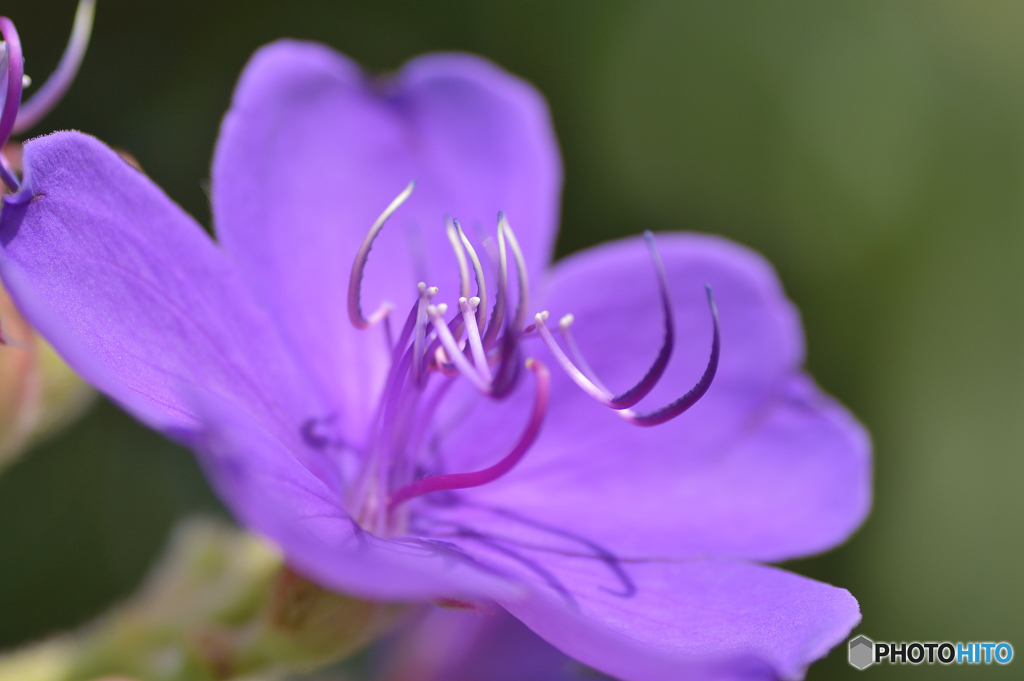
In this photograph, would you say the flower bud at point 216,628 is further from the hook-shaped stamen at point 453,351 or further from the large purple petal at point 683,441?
the hook-shaped stamen at point 453,351

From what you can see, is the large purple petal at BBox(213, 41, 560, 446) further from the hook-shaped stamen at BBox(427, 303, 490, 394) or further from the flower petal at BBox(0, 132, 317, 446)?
the hook-shaped stamen at BBox(427, 303, 490, 394)

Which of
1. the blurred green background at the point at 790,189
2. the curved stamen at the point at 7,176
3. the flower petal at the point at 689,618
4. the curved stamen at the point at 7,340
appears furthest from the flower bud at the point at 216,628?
the blurred green background at the point at 790,189

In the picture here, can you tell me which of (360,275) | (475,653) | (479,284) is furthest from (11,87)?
(475,653)

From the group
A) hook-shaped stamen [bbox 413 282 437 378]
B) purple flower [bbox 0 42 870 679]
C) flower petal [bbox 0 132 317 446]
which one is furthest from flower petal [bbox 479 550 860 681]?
flower petal [bbox 0 132 317 446]

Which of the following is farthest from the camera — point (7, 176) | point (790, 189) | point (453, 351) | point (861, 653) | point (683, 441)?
point (790, 189)

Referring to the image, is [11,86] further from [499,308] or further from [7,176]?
[499,308]

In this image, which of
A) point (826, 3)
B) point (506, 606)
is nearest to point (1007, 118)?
point (826, 3)
